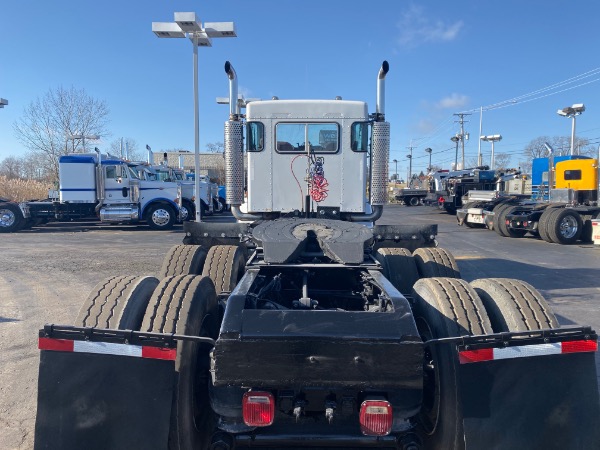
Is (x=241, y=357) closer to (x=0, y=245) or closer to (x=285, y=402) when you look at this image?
(x=285, y=402)

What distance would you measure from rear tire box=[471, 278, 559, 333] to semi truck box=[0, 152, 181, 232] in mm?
17350

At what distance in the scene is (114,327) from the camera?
263cm

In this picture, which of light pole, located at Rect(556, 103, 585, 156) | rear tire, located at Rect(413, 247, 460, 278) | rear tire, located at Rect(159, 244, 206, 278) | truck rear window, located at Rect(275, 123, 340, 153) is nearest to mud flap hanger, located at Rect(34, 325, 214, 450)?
rear tire, located at Rect(159, 244, 206, 278)

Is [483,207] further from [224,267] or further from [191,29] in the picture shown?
[224,267]

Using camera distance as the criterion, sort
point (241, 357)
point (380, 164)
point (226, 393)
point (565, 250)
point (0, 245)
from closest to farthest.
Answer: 1. point (241, 357)
2. point (226, 393)
3. point (380, 164)
4. point (565, 250)
5. point (0, 245)

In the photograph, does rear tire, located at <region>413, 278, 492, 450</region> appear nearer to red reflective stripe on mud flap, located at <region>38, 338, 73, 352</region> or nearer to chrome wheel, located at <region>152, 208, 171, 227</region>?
red reflective stripe on mud flap, located at <region>38, 338, 73, 352</region>

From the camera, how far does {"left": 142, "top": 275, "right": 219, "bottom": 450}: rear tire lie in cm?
262

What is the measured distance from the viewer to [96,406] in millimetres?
2471

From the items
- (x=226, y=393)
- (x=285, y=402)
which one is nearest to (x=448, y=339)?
(x=285, y=402)

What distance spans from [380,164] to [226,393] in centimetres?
464

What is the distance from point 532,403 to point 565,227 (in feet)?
46.0

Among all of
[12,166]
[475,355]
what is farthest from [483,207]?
[12,166]

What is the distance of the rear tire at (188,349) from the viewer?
2.62 metres

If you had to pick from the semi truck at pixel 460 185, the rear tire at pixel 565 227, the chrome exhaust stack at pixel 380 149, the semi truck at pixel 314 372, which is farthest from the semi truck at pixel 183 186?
the semi truck at pixel 314 372
